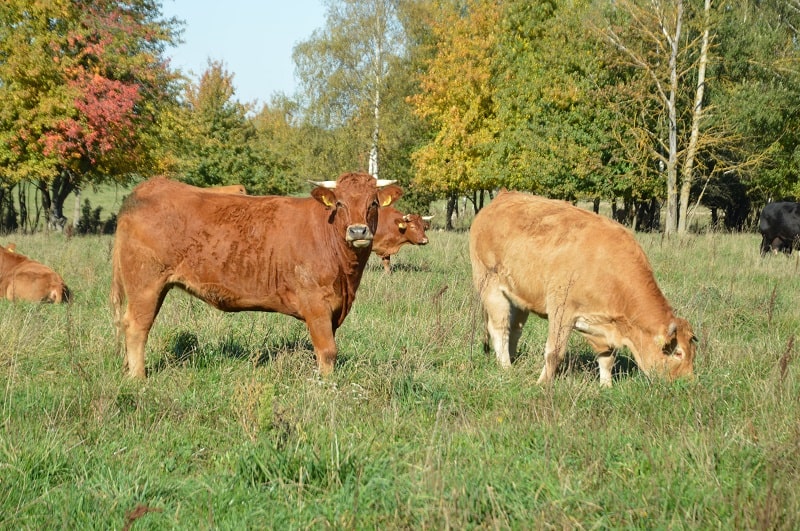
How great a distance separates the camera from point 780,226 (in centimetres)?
2100

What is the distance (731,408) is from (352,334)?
3739mm

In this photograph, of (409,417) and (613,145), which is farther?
(613,145)

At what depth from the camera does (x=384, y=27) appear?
128 ft

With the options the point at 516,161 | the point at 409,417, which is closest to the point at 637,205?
the point at 516,161

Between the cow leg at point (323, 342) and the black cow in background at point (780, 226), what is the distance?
57.1 feet

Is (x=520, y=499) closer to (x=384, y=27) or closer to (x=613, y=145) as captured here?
(x=613, y=145)

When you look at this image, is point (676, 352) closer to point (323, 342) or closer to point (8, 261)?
point (323, 342)

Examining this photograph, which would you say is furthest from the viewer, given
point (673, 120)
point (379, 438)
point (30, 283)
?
point (673, 120)

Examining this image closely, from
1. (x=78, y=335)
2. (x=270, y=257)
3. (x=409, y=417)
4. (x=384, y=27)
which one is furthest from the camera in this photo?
(x=384, y=27)

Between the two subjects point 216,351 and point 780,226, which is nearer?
point 216,351

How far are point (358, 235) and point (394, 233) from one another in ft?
27.9

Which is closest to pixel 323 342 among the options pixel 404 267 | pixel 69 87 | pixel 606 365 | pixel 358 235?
pixel 358 235

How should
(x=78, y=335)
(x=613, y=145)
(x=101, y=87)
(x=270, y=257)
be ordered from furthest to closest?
(x=613, y=145)
(x=101, y=87)
(x=78, y=335)
(x=270, y=257)

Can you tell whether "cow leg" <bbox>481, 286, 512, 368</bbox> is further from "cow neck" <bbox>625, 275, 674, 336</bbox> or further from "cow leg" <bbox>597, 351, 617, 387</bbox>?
"cow neck" <bbox>625, 275, 674, 336</bbox>
